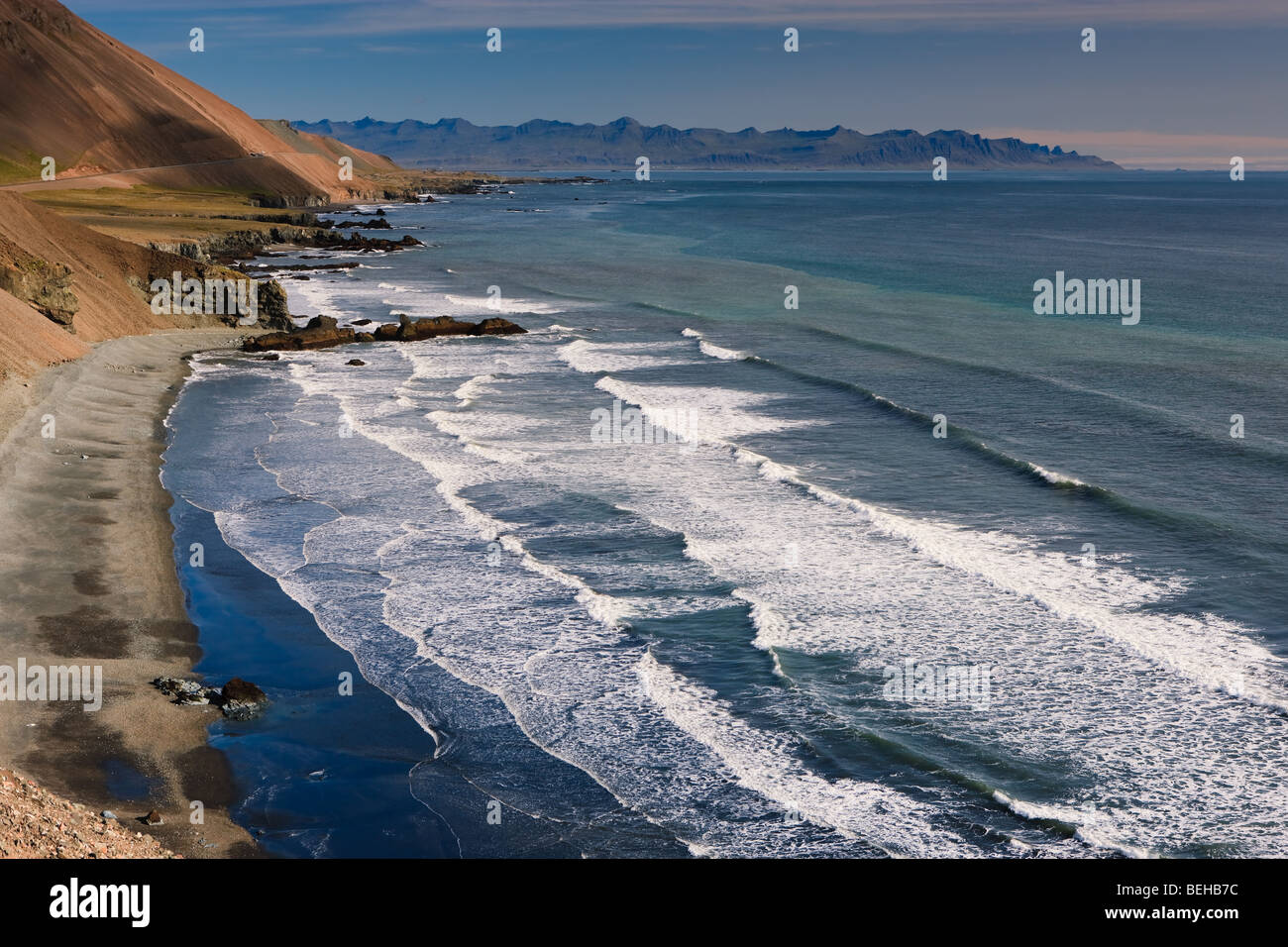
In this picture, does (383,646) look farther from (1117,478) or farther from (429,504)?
(1117,478)

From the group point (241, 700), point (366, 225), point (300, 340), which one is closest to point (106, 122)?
point (366, 225)

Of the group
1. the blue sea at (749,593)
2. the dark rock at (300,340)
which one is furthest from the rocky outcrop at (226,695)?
the dark rock at (300,340)

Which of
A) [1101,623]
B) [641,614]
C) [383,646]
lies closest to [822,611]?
[641,614]

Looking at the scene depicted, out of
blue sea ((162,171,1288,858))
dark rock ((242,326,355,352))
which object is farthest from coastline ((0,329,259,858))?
dark rock ((242,326,355,352))

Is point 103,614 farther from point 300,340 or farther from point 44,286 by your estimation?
point 300,340

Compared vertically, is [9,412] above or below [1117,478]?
above
